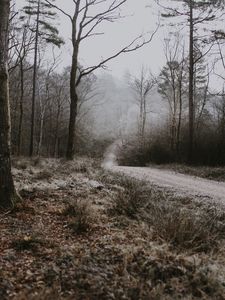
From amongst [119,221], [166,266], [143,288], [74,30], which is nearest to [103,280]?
[143,288]

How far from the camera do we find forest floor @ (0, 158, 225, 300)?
4488 millimetres

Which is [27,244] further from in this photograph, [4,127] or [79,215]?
[4,127]

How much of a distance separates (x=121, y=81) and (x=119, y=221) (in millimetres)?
111544

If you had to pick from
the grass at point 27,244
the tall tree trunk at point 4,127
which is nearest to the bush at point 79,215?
the grass at point 27,244

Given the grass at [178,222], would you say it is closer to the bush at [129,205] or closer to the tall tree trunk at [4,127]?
the bush at [129,205]

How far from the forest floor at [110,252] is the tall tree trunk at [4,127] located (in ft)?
1.12

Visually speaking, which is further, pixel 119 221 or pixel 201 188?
pixel 201 188

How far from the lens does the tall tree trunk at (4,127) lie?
6886mm

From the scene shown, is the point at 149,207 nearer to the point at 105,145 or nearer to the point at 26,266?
the point at 26,266

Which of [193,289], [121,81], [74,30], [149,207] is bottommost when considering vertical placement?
[193,289]

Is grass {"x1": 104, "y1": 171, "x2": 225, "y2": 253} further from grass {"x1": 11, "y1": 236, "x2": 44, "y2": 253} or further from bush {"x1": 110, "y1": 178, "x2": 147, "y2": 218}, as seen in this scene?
grass {"x1": 11, "y1": 236, "x2": 44, "y2": 253}

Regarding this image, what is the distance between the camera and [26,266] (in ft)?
15.9

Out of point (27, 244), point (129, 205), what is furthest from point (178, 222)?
point (27, 244)

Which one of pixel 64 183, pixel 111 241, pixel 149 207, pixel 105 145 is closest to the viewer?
pixel 111 241
